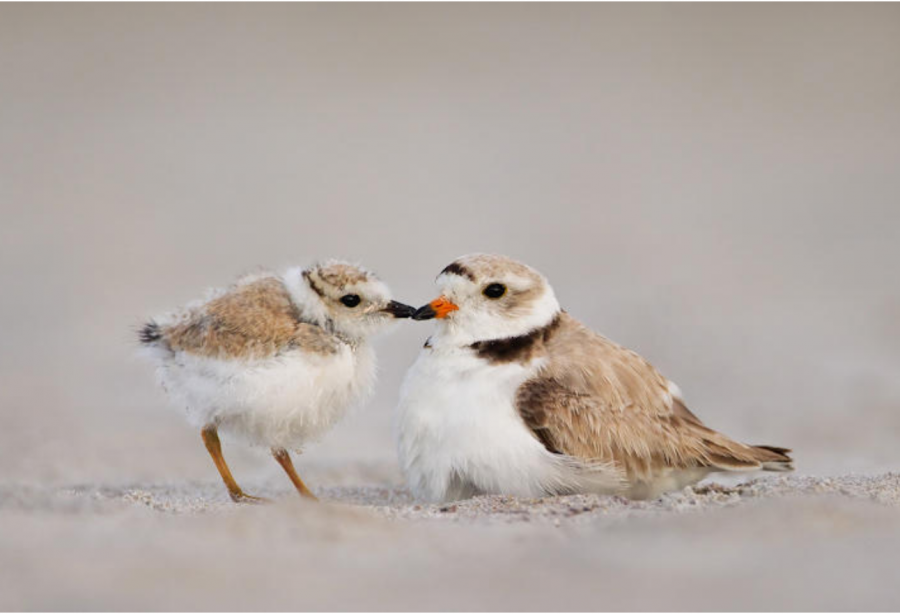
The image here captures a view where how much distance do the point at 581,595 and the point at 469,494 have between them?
150 cm

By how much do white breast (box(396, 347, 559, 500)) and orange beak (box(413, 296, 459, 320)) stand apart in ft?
0.48

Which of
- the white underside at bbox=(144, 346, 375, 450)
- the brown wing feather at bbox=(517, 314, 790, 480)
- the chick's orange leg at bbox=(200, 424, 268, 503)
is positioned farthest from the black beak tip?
the chick's orange leg at bbox=(200, 424, 268, 503)

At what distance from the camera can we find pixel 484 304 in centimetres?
495

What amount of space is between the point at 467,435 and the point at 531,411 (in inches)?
10.1

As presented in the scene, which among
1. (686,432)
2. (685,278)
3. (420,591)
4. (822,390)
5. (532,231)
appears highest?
(532,231)

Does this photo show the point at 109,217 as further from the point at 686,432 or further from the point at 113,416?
the point at 686,432

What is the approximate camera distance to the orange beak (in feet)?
16.1

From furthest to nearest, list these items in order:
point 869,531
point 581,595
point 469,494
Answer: point 469,494, point 869,531, point 581,595

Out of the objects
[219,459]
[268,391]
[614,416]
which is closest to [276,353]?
[268,391]

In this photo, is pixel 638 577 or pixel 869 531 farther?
pixel 869 531

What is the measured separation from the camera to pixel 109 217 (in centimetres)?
1319

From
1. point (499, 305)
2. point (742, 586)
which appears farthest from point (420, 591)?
point (499, 305)

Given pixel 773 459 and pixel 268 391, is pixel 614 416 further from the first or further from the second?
pixel 268 391

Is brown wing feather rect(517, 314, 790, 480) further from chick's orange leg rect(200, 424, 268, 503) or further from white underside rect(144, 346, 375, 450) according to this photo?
chick's orange leg rect(200, 424, 268, 503)
